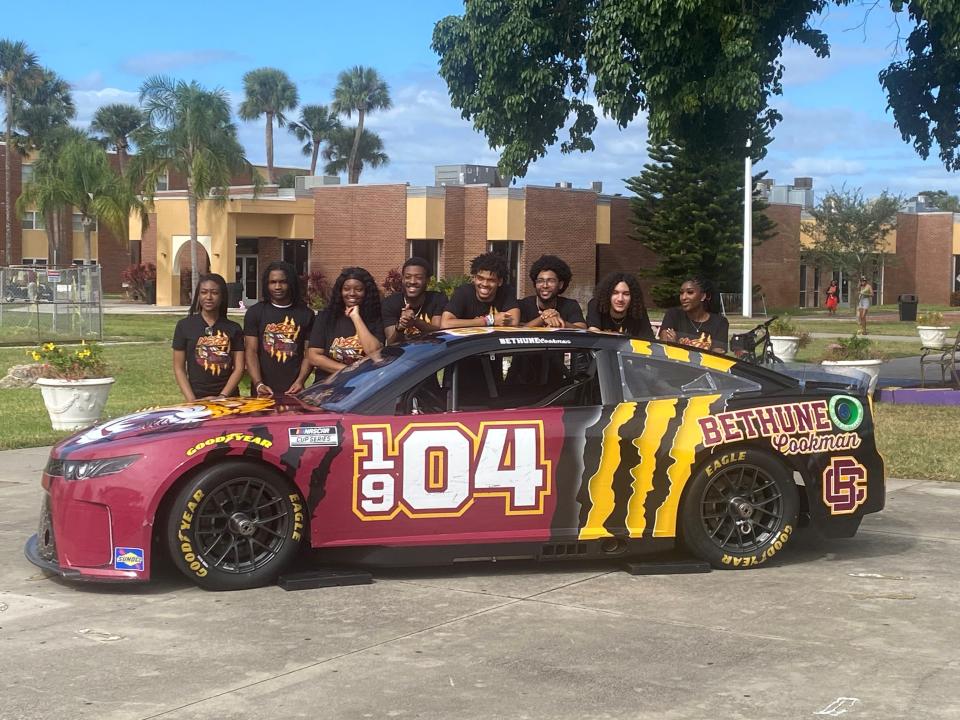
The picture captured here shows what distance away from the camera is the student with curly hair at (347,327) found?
9023 mm

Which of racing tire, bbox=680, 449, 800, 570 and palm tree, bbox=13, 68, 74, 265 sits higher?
palm tree, bbox=13, 68, 74, 265

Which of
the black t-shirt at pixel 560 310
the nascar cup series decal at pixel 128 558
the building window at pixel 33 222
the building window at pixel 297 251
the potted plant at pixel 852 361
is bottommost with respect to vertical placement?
the nascar cup series decal at pixel 128 558

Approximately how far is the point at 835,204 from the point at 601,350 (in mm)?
60896

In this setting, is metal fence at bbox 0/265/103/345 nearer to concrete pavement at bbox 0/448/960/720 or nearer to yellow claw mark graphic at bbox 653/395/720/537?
concrete pavement at bbox 0/448/960/720

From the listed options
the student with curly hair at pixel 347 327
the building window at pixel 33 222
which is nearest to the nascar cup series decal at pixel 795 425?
the student with curly hair at pixel 347 327

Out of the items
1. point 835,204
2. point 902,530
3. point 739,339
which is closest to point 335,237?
point 835,204

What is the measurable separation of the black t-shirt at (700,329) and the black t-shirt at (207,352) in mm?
3324

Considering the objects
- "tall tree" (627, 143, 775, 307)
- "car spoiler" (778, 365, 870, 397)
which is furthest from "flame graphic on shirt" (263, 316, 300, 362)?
"tall tree" (627, 143, 775, 307)

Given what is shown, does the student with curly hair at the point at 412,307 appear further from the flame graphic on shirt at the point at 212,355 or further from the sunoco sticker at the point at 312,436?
the sunoco sticker at the point at 312,436

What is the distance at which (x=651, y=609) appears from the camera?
6.60m

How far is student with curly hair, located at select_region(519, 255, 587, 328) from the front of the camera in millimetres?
9156

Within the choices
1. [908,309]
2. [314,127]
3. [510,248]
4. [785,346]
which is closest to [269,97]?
[314,127]

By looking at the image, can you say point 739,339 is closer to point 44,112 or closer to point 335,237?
point 335,237

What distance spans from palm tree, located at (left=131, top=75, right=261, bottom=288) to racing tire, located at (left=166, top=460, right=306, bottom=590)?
45.0 metres
